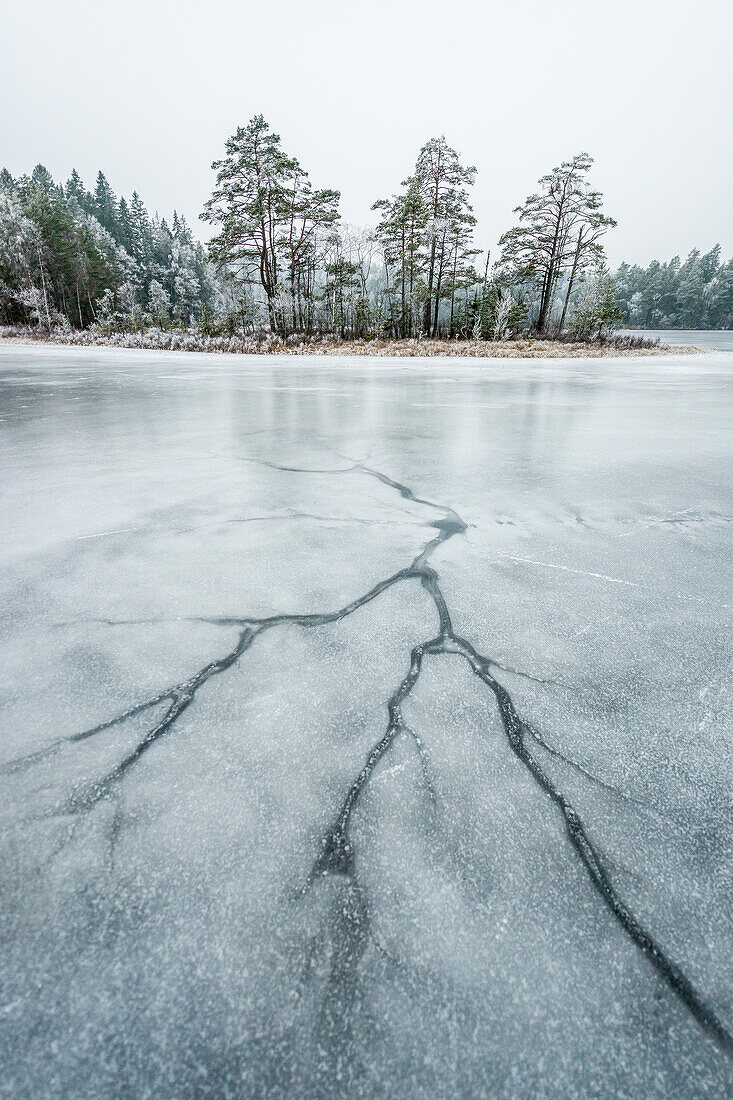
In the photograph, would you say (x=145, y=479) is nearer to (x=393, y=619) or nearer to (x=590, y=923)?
(x=393, y=619)

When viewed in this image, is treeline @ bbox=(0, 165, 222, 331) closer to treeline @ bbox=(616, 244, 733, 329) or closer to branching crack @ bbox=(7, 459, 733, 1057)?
branching crack @ bbox=(7, 459, 733, 1057)

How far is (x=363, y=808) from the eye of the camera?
43.4 inches

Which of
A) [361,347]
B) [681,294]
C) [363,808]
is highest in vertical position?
[681,294]

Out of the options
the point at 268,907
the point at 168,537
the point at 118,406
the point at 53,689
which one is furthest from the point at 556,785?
the point at 118,406

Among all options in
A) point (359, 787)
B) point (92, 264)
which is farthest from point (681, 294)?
point (359, 787)

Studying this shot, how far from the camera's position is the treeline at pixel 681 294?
8262 cm

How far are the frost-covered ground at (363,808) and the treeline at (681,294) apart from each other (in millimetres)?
97973

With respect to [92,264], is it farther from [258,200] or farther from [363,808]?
[363,808]

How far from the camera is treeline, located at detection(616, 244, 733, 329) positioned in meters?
82.6

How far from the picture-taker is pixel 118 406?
22.0 feet

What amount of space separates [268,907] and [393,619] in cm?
104

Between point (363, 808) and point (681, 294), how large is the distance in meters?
111

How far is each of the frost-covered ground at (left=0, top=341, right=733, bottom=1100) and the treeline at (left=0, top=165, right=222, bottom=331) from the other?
110 feet

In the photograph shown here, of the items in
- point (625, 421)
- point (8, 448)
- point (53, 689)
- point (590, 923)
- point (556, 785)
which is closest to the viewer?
point (590, 923)
